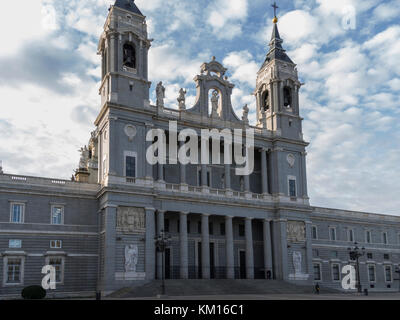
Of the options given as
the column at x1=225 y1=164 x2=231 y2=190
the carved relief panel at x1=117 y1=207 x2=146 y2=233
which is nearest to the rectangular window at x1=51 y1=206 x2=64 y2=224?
the carved relief panel at x1=117 y1=207 x2=146 y2=233

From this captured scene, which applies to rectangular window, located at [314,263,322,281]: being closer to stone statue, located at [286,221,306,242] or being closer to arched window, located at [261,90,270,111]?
stone statue, located at [286,221,306,242]

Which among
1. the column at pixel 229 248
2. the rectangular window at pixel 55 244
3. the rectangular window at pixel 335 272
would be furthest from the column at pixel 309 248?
the rectangular window at pixel 55 244

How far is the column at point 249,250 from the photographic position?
5050 cm

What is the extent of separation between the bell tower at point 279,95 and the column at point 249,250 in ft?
37.7

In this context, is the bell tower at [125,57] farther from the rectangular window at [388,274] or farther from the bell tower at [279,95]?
the rectangular window at [388,274]

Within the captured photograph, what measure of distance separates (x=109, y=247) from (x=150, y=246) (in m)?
3.94

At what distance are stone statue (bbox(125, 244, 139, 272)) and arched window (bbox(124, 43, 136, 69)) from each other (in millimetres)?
17908

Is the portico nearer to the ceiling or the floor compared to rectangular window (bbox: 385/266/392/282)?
nearer to the ceiling

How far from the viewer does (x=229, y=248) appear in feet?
164

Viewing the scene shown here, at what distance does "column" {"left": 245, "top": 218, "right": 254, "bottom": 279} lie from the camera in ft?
166

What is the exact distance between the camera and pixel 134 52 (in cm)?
4978

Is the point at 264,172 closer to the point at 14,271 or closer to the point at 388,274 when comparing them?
the point at 388,274

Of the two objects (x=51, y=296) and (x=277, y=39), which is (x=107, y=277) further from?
(x=277, y=39)

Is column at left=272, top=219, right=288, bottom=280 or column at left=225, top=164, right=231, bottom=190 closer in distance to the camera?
column at left=225, top=164, right=231, bottom=190
